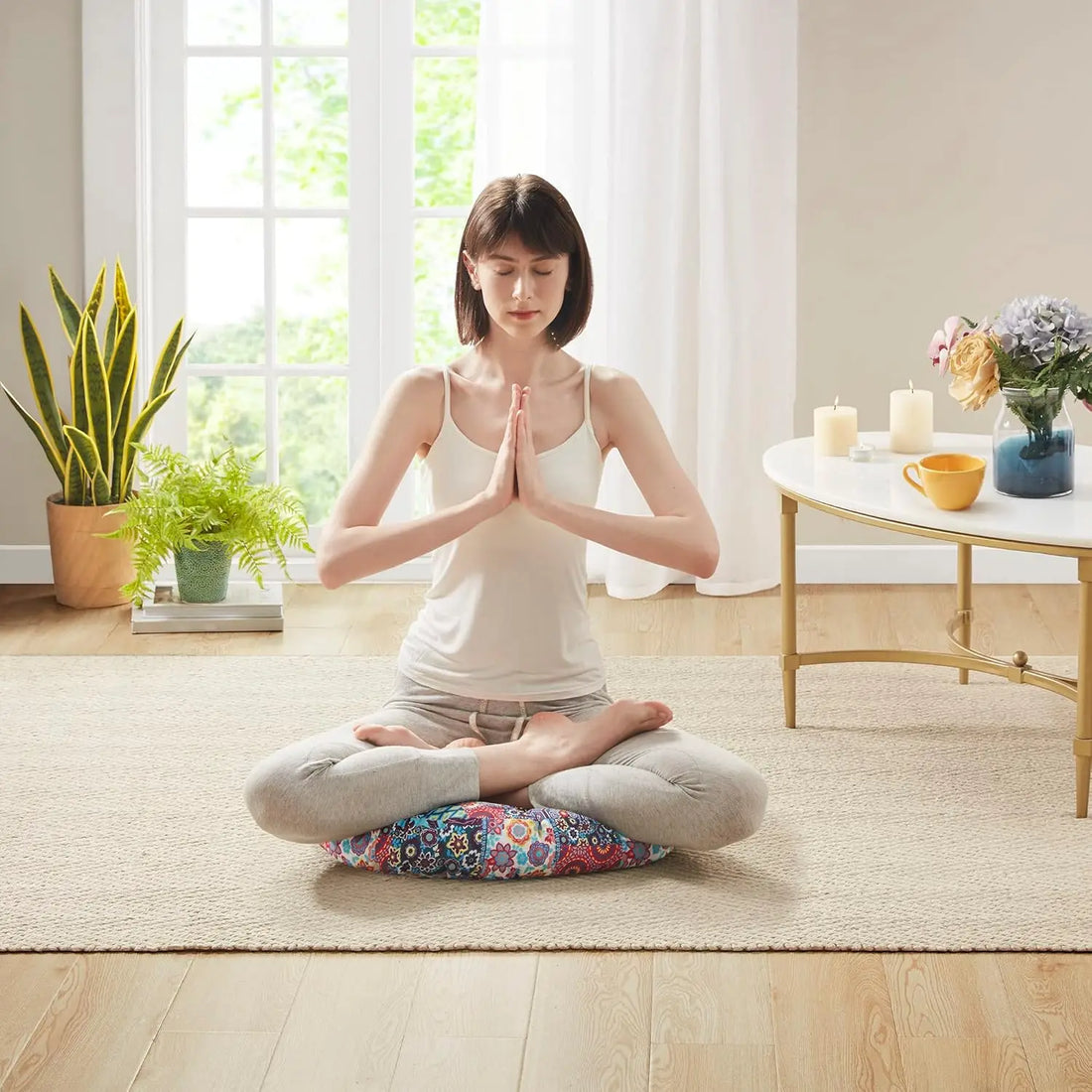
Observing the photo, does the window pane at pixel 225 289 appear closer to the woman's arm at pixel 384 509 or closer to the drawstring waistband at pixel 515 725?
the woman's arm at pixel 384 509

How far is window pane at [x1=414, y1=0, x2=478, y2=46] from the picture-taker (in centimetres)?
424

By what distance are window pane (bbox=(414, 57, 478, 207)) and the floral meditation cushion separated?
7.60ft

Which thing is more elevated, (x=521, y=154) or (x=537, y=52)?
(x=537, y=52)

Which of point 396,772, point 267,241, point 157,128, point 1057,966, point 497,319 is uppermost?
point 157,128

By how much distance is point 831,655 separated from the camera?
3.14 m

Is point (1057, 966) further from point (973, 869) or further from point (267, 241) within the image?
point (267, 241)

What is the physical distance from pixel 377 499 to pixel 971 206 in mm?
2293

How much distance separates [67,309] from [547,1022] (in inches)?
104

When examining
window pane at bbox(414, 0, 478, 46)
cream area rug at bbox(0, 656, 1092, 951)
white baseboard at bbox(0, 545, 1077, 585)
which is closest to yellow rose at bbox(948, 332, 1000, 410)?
cream area rug at bbox(0, 656, 1092, 951)

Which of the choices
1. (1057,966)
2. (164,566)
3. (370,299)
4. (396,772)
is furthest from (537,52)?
(1057,966)

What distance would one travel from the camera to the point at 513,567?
2.50m

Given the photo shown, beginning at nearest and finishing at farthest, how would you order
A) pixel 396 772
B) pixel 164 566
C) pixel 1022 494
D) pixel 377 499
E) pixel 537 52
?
1. pixel 396 772
2. pixel 377 499
3. pixel 1022 494
4. pixel 537 52
5. pixel 164 566

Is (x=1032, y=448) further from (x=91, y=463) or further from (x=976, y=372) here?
(x=91, y=463)

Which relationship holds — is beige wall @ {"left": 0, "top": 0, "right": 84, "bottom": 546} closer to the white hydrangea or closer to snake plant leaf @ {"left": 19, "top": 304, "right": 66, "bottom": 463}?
snake plant leaf @ {"left": 19, "top": 304, "right": 66, "bottom": 463}
